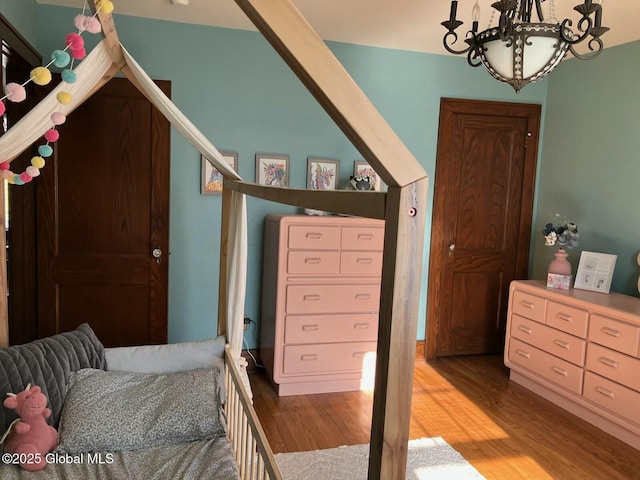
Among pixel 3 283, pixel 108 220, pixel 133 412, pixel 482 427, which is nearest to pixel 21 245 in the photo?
pixel 108 220

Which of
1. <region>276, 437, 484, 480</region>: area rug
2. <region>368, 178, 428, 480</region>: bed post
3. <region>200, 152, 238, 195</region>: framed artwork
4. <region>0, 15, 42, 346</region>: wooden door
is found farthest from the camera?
<region>200, 152, 238, 195</region>: framed artwork

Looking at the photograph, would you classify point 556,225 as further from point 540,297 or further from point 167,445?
point 167,445

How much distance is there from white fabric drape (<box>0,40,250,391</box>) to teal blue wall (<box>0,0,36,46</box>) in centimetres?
73

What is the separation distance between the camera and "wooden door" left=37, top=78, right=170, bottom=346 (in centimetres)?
349

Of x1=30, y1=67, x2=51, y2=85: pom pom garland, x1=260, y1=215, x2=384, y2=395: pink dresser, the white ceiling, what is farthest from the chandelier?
x1=260, y1=215, x2=384, y2=395: pink dresser

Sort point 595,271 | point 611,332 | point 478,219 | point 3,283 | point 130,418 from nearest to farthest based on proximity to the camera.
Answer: point 130,418, point 3,283, point 611,332, point 595,271, point 478,219

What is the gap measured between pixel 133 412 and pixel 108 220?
179 cm

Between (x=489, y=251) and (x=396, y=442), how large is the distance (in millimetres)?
3654

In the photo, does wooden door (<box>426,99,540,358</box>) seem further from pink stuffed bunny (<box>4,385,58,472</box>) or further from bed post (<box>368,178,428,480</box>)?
bed post (<box>368,178,428,480</box>)

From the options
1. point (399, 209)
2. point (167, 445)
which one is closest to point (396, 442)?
point (399, 209)

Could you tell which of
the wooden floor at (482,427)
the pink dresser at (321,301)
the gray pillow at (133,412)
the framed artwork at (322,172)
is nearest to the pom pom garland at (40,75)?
the gray pillow at (133,412)

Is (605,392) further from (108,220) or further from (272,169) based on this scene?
(108,220)

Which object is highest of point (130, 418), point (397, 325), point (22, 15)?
point (22, 15)

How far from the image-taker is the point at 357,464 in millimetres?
2730
